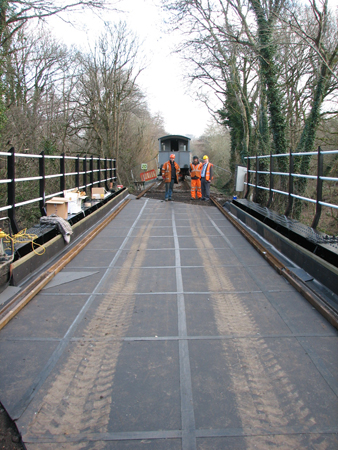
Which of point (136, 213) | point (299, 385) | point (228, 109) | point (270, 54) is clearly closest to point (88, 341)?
point (299, 385)

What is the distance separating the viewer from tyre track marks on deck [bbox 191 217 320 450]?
7.68 feet

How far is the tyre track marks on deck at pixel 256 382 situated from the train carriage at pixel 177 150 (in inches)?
929

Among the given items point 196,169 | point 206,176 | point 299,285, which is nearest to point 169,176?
point 196,169

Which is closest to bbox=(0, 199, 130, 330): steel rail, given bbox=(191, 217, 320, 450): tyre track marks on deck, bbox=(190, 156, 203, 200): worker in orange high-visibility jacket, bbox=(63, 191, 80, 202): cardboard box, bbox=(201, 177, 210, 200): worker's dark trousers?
bbox=(63, 191, 80, 202): cardboard box

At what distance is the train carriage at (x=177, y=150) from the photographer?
2705 cm

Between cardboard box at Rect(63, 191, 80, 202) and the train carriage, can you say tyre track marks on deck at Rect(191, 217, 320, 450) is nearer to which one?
cardboard box at Rect(63, 191, 80, 202)

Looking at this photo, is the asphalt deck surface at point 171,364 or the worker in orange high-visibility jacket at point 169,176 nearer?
the asphalt deck surface at point 171,364

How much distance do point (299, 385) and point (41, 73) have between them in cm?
2408

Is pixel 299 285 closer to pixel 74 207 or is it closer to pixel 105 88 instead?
pixel 74 207

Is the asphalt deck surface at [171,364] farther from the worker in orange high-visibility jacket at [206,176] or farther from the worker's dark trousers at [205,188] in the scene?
the worker's dark trousers at [205,188]

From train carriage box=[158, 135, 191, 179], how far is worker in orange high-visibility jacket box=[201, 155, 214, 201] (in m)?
13.5

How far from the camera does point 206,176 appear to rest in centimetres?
1342

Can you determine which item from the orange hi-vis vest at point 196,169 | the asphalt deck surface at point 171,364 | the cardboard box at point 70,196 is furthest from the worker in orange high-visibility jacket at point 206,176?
the asphalt deck surface at point 171,364

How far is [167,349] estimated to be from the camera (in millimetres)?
3172
